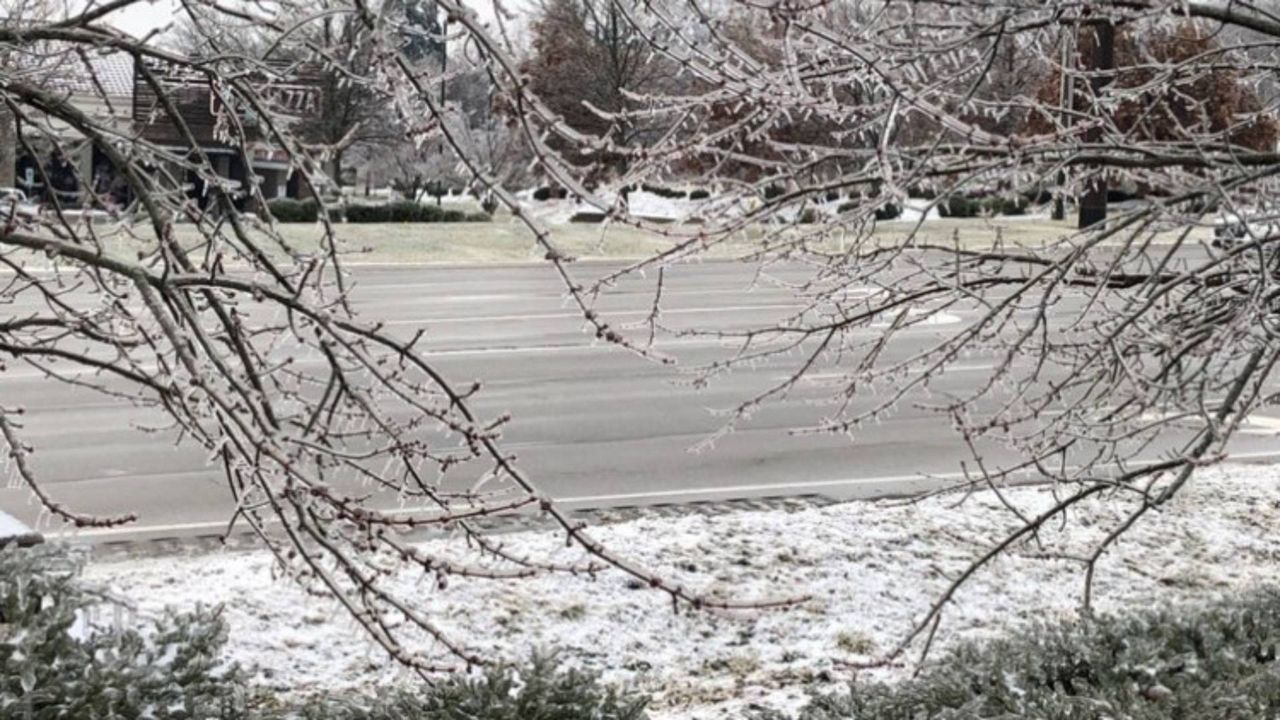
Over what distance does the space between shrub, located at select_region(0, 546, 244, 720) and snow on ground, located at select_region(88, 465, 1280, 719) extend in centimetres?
106

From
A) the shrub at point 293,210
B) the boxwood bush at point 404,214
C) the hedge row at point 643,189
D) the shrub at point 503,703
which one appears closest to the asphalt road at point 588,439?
the hedge row at point 643,189

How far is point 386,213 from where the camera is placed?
3294cm

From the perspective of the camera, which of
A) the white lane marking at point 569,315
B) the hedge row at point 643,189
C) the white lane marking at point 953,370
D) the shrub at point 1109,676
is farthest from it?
the white lane marking at point 569,315

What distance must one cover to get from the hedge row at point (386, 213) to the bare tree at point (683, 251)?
26.8 m

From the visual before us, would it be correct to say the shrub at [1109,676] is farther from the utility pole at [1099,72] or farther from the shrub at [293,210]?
the shrub at [293,210]

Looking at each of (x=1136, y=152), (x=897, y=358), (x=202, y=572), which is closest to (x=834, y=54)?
(x=1136, y=152)

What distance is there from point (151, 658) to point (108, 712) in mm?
376

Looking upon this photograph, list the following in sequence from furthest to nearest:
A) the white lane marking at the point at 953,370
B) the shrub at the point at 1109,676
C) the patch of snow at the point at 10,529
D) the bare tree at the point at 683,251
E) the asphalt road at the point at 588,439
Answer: the white lane marking at the point at 953,370, the asphalt road at the point at 588,439, the patch of snow at the point at 10,529, the shrub at the point at 1109,676, the bare tree at the point at 683,251

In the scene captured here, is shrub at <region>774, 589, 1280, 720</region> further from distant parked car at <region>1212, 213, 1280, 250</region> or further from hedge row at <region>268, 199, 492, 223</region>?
hedge row at <region>268, 199, 492, 223</region>

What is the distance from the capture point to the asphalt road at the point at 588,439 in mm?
8516

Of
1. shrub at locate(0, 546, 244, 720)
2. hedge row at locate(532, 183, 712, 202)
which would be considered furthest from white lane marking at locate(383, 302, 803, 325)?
shrub at locate(0, 546, 244, 720)

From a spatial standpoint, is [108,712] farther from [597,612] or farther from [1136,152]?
[1136,152]

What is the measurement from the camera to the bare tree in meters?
2.83

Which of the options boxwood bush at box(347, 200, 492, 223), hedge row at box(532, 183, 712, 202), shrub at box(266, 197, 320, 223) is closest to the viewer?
hedge row at box(532, 183, 712, 202)
